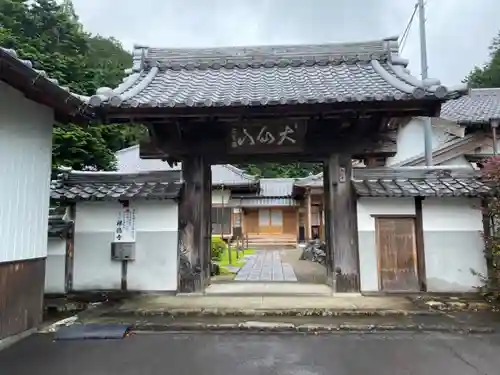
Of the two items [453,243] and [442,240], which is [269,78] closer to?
[442,240]

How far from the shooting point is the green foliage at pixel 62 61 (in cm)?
1421

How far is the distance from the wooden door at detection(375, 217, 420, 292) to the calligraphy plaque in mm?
2121

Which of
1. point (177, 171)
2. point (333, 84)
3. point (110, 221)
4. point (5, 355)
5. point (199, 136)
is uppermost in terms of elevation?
point (333, 84)

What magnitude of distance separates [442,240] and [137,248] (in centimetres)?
562

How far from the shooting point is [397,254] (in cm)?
746

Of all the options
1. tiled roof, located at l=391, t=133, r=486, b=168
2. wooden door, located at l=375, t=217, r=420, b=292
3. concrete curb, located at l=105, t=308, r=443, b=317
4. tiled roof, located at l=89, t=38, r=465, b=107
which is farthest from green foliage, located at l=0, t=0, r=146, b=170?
tiled roof, located at l=391, t=133, r=486, b=168

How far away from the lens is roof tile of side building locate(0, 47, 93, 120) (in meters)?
4.19

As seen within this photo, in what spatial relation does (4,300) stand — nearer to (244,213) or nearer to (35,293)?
(35,293)

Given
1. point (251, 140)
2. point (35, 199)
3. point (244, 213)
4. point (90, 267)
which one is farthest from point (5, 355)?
point (244, 213)

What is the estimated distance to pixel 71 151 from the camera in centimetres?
1418

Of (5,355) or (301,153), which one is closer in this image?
(5,355)

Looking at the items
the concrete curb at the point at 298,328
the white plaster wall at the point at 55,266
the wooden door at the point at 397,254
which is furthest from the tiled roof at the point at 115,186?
the wooden door at the point at 397,254

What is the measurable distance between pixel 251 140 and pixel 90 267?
3887 millimetres

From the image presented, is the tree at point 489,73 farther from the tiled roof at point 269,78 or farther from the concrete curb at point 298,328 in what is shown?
the concrete curb at point 298,328
